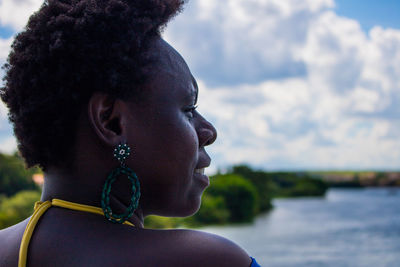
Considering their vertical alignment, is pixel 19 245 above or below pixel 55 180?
below

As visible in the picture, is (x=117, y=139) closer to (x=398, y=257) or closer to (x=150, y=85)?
(x=150, y=85)

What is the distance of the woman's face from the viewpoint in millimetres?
1224

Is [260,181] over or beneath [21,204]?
over

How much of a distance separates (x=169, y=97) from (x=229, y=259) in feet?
1.40

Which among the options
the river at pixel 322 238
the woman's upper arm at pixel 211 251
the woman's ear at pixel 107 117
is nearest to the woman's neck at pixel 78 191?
the woman's ear at pixel 107 117

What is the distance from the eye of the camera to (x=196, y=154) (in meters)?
1.30

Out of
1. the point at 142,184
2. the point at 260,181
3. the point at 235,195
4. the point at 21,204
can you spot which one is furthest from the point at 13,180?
the point at 142,184

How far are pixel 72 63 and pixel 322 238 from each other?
29600 mm

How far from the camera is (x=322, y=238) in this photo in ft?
95.4

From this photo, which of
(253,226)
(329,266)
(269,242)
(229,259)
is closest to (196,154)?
(229,259)

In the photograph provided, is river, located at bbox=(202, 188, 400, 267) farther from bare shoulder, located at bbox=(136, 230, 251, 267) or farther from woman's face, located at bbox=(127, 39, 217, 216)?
bare shoulder, located at bbox=(136, 230, 251, 267)

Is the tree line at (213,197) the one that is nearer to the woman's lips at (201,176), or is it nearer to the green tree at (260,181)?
the green tree at (260,181)

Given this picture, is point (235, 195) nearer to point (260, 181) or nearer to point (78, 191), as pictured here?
point (260, 181)

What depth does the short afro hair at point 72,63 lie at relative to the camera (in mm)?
1196
